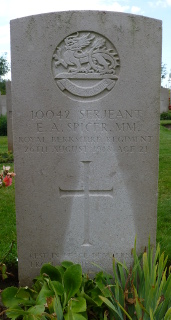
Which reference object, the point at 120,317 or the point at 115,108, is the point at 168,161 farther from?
the point at 120,317

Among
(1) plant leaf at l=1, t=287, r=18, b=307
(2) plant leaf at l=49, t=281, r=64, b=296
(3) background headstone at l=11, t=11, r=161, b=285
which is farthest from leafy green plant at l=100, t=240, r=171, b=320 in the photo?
(1) plant leaf at l=1, t=287, r=18, b=307

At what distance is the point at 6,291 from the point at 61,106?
1.43m

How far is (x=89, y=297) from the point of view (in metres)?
2.55

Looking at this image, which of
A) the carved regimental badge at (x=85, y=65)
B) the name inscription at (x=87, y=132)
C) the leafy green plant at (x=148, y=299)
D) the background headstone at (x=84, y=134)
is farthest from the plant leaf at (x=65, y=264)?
the carved regimental badge at (x=85, y=65)

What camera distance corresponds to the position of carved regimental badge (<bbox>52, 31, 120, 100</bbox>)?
9.07 feet

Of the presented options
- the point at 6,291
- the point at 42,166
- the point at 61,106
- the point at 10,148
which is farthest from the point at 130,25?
the point at 10,148

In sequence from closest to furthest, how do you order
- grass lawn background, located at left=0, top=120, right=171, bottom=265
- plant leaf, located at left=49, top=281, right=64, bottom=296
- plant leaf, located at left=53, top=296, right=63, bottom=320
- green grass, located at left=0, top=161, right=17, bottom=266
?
1. plant leaf, located at left=53, top=296, right=63, bottom=320
2. plant leaf, located at left=49, top=281, right=64, bottom=296
3. green grass, located at left=0, top=161, right=17, bottom=266
4. grass lawn background, located at left=0, top=120, right=171, bottom=265

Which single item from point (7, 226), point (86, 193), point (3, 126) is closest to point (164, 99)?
point (3, 126)

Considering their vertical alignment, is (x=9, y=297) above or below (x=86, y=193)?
below

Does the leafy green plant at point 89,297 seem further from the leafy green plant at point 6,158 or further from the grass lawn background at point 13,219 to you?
the leafy green plant at point 6,158

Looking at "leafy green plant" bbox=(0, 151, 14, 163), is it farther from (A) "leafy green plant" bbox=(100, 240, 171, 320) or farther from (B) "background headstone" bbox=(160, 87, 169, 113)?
(B) "background headstone" bbox=(160, 87, 169, 113)

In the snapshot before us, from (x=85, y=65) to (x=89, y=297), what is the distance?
66.9 inches

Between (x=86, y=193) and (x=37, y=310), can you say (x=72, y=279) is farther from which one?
(x=86, y=193)

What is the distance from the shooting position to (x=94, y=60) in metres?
2.79
